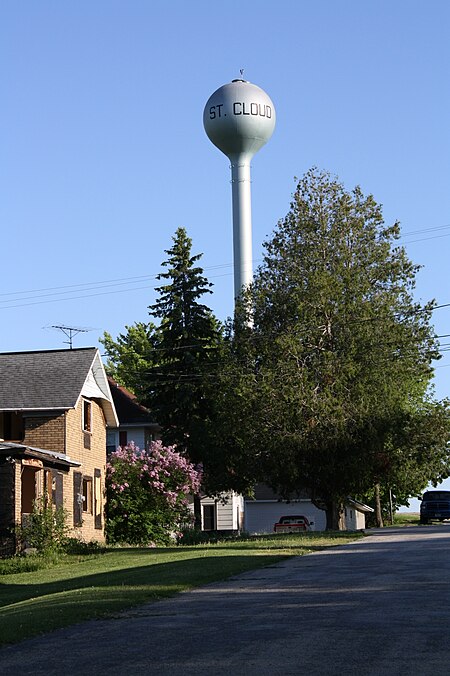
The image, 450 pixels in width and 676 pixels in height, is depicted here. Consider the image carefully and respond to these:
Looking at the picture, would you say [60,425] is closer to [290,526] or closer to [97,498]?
[97,498]

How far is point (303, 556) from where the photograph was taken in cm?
2520

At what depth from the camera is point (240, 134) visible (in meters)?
70.1

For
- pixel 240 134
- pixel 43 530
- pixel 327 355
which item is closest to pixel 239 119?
pixel 240 134

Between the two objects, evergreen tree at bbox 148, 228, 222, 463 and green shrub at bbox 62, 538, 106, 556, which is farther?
evergreen tree at bbox 148, 228, 222, 463

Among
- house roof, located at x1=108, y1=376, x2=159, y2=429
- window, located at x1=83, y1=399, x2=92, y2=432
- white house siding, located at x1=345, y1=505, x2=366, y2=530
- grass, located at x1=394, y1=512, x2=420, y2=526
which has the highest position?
house roof, located at x1=108, y1=376, x2=159, y2=429

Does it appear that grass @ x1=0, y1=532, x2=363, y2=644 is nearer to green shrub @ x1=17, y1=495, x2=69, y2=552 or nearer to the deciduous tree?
green shrub @ x1=17, y1=495, x2=69, y2=552

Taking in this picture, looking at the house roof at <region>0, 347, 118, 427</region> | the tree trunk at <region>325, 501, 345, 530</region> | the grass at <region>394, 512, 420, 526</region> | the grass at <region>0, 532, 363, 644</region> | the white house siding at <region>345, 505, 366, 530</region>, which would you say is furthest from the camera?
the grass at <region>394, 512, 420, 526</region>

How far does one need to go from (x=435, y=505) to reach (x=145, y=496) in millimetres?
22200

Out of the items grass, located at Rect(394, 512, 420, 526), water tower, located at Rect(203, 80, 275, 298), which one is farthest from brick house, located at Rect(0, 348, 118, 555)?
grass, located at Rect(394, 512, 420, 526)

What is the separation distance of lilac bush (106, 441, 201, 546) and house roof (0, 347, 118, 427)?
10.4 feet

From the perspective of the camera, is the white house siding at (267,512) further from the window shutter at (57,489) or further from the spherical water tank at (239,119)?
the window shutter at (57,489)

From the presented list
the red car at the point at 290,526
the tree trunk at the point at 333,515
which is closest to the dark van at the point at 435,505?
the red car at the point at 290,526

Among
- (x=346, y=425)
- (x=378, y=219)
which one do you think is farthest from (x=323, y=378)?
(x=378, y=219)

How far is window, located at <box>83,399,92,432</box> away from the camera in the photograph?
140ft
